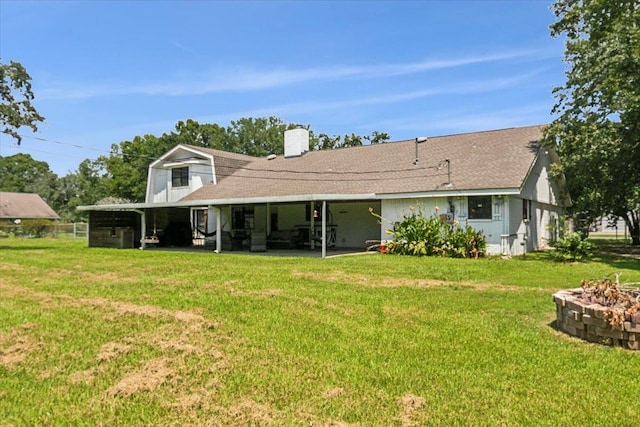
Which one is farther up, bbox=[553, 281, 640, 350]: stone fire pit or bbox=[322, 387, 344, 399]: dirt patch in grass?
bbox=[553, 281, 640, 350]: stone fire pit

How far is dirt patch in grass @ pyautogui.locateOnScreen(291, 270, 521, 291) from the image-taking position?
27.6ft

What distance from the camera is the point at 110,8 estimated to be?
13.5 metres

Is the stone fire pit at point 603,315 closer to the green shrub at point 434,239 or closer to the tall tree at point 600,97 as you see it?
the green shrub at point 434,239

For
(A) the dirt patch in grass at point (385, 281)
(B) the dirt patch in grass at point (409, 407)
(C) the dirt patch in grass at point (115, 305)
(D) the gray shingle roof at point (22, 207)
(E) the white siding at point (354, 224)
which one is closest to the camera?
(B) the dirt patch in grass at point (409, 407)

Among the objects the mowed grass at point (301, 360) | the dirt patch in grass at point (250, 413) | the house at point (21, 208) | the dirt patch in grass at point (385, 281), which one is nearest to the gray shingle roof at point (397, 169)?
the dirt patch in grass at point (385, 281)

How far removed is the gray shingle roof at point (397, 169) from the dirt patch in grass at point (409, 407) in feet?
38.8

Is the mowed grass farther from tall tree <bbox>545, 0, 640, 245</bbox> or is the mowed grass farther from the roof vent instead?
the roof vent

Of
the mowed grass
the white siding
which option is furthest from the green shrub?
the mowed grass

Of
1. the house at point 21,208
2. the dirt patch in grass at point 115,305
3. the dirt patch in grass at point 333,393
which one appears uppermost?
the house at point 21,208

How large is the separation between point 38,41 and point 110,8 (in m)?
4.57

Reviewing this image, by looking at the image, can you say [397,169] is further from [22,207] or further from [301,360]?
[22,207]

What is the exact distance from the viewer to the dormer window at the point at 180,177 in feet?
79.5

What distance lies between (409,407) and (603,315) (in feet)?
8.70

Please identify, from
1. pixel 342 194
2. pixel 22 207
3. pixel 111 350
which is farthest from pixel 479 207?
pixel 22 207
